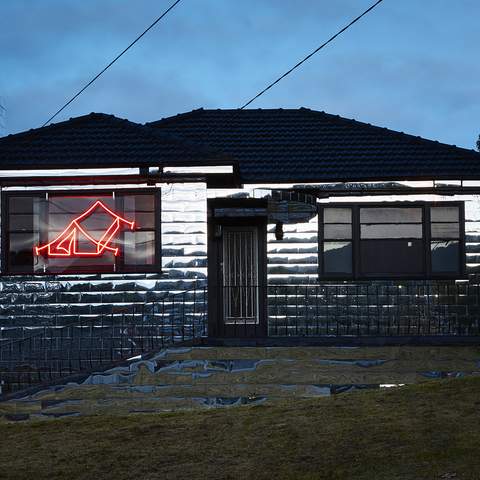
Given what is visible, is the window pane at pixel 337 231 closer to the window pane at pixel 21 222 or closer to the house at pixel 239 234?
the house at pixel 239 234

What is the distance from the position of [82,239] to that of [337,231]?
4.97 meters

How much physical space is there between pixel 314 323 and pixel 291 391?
9.26 ft

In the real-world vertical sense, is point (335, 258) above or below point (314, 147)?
below

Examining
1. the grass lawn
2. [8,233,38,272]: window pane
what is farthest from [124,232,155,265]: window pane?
the grass lawn

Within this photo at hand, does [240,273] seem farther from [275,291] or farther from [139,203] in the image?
[139,203]

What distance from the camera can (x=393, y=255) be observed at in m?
16.5

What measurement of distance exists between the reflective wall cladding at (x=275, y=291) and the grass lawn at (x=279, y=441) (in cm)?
255

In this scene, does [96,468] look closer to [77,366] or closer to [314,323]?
[77,366]

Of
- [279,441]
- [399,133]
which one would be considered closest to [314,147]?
[399,133]

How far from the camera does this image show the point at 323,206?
54.0 feet

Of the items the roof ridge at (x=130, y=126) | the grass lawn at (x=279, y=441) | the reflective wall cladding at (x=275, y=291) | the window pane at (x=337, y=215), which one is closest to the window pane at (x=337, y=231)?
the window pane at (x=337, y=215)

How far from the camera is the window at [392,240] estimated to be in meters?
16.4

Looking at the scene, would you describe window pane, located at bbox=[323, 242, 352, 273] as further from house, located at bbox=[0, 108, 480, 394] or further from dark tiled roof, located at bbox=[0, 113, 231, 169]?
dark tiled roof, located at bbox=[0, 113, 231, 169]

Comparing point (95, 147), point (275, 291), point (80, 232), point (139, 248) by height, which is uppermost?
point (95, 147)
